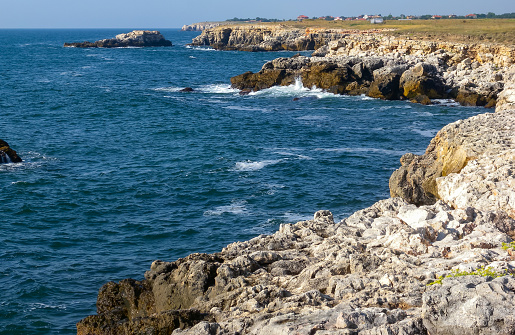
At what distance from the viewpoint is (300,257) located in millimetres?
14453

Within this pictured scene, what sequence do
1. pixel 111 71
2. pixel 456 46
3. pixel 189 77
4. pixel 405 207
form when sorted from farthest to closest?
pixel 111 71, pixel 189 77, pixel 456 46, pixel 405 207

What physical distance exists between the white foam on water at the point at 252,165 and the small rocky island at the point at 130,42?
461 ft

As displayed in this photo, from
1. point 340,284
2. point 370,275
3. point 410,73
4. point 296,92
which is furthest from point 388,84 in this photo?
point 340,284

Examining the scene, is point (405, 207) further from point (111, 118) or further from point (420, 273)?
point (111, 118)

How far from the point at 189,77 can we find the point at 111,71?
683 inches

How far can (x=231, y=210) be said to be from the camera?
28.3 m

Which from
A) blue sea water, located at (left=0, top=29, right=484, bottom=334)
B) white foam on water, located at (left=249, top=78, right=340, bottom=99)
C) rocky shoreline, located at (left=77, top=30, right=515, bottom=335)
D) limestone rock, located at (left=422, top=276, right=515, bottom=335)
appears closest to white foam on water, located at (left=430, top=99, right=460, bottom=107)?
blue sea water, located at (left=0, top=29, right=484, bottom=334)

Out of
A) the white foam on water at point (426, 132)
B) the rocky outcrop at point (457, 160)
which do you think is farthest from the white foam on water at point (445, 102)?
the rocky outcrop at point (457, 160)

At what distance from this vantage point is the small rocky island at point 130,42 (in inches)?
6481

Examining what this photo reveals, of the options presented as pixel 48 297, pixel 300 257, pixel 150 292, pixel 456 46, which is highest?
pixel 456 46

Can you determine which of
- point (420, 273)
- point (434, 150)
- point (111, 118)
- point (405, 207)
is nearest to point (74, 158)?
point (111, 118)

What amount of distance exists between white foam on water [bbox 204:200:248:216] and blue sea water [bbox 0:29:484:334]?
15 centimetres

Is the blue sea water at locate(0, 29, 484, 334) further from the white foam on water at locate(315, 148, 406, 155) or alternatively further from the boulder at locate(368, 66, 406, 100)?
the boulder at locate(368, 66, 406, 100)

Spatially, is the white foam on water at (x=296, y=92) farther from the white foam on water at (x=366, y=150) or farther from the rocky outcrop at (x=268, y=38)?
the rocky outcrop at (x=268, y=38)
